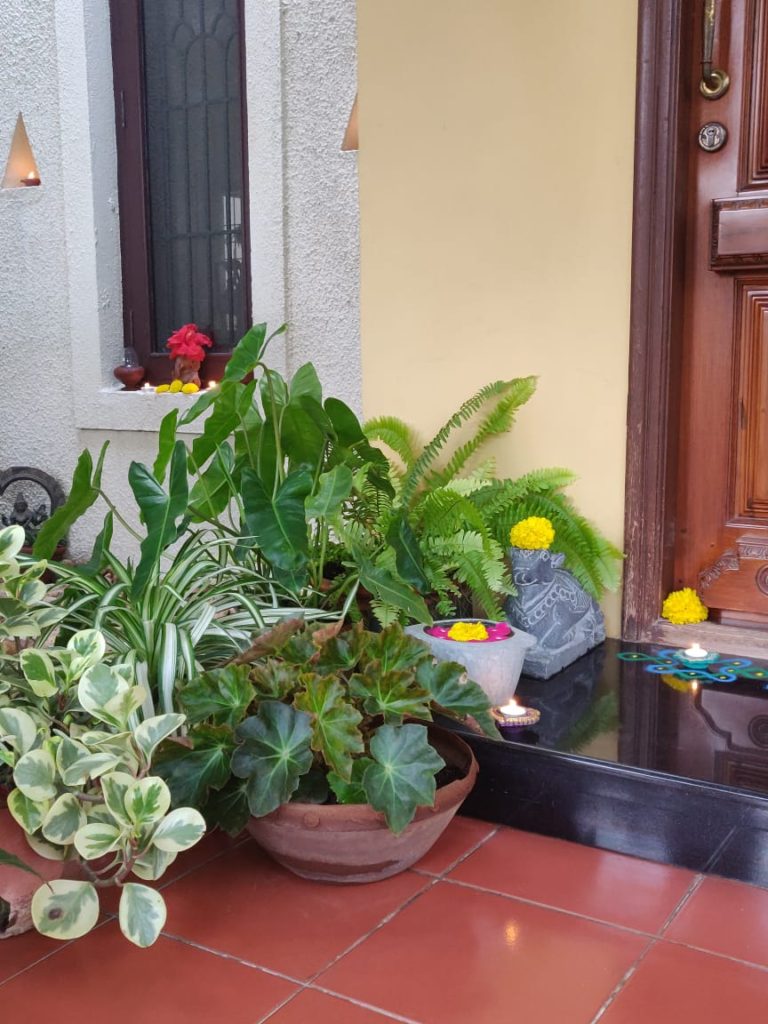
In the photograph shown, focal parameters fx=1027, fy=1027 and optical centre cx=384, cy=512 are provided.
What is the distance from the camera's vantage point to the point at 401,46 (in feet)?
9.70

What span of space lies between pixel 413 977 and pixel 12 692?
886mm

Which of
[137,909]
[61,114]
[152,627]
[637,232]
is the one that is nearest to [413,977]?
[137,909]

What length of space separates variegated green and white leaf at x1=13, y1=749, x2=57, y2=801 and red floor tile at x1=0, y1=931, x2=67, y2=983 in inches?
11.7

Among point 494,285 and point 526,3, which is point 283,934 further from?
point 526,3

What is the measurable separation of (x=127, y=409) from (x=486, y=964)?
10.9 feet

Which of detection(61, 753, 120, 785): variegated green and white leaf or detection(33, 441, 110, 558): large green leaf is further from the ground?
detection(33, 441, 110, 558): large green leaf

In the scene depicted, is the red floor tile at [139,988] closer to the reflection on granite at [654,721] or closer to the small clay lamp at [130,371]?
the reflection on granite at [654,721]

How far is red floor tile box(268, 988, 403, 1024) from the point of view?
4.93ft

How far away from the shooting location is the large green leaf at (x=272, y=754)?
5.80 ft

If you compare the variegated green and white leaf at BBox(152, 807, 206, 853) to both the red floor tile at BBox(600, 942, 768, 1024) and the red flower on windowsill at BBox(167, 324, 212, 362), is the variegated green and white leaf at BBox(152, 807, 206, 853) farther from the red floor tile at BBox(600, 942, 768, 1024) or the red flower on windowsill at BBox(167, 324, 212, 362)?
the red flower on windowsill at BBox(167, 324, 212, 362)

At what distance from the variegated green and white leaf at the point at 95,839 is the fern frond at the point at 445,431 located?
1.45 metres

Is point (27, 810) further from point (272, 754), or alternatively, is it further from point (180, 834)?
point (272, 754)

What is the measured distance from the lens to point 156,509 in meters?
2.01

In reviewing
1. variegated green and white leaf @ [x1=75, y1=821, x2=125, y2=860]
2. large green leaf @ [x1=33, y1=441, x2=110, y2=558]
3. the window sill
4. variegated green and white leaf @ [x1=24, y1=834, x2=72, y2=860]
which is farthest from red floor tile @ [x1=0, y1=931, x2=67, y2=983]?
the window sill
